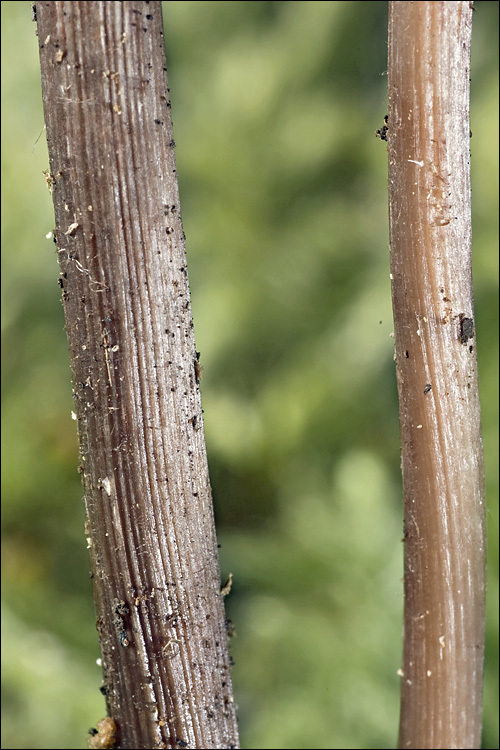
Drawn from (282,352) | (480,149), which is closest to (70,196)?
(282,352)

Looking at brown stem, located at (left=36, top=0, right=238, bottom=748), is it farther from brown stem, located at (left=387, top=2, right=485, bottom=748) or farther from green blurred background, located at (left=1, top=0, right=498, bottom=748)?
green blurred background, located at (left=1, top=0, right=498, bottom=748)

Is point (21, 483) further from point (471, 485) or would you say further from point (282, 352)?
point (471, 485)

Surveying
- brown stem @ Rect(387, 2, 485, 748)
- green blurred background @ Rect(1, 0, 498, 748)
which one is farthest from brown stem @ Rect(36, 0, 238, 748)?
green blurred background @ Rect(1, 0, 498, 748)

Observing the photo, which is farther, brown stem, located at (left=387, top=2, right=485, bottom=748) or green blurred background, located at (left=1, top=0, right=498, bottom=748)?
green blurred background, located at (left=1, top=0, right=498, bottom=748)

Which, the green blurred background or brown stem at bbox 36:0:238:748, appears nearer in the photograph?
brown stem at bbox 36:0:238:748

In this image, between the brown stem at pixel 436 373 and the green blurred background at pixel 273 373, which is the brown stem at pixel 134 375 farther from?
the green blurred background at pixel 273 373
